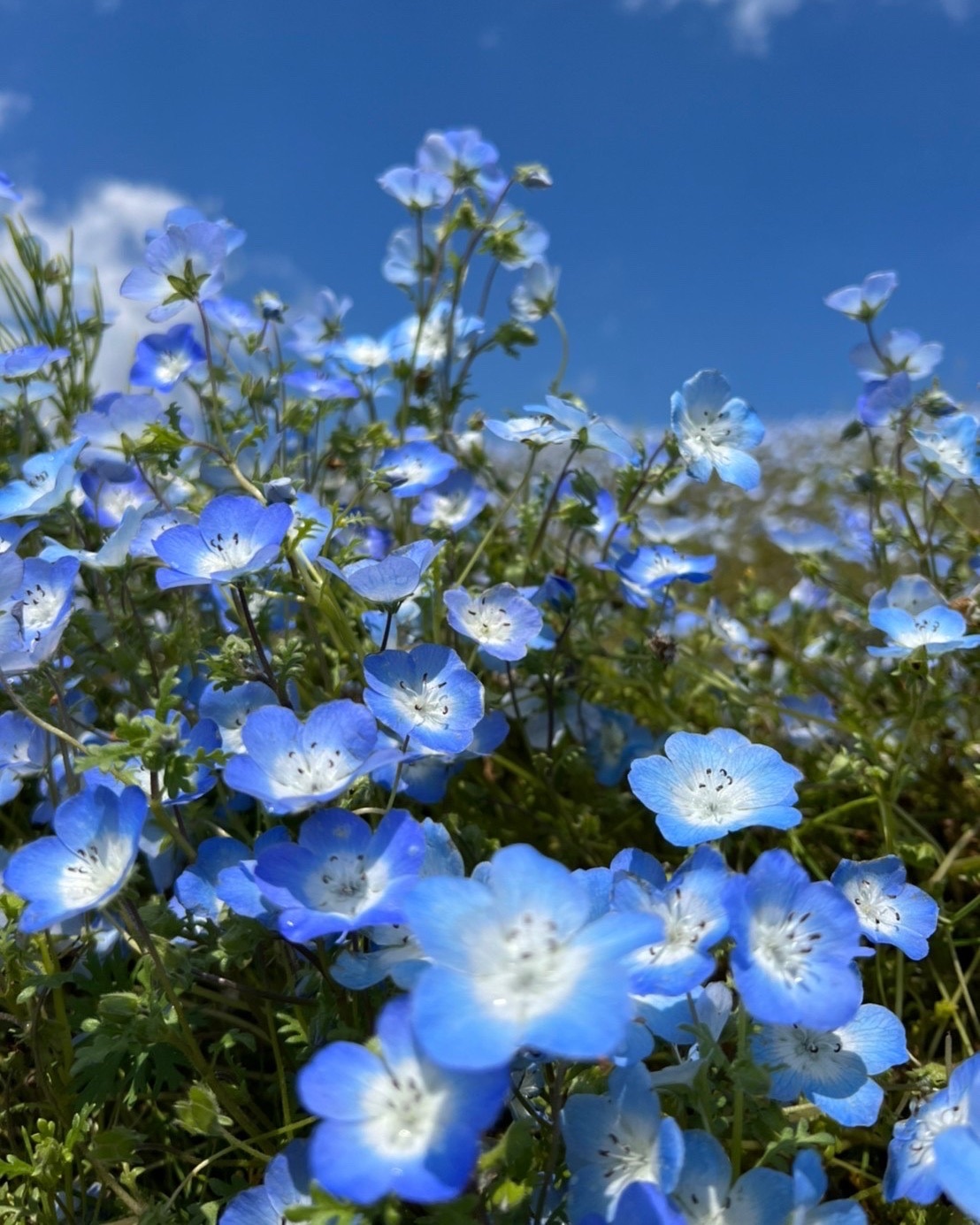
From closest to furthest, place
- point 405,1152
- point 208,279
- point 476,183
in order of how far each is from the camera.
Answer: point 405,1152, point 208,279, point 476,183

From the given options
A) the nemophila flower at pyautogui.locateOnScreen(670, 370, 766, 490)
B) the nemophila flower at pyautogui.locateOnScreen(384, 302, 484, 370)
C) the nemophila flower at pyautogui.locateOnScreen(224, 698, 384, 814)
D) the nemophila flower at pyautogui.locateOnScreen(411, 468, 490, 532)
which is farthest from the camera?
the nemophila flower at pyautogui.locateOnScreen(384, 302, 484, 370)

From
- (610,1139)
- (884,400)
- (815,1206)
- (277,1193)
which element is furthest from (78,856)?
(884,400)

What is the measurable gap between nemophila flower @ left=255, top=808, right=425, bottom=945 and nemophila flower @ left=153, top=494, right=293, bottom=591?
1.46ft

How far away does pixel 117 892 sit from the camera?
1.04 metres

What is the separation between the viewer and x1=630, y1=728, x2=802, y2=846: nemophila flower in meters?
1.20

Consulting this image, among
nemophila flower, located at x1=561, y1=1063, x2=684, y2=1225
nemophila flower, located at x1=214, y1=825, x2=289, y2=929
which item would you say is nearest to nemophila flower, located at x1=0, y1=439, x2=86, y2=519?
nemophila flower, located at x1=214, y1=825, x2=289, y2=929

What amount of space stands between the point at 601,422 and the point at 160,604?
1.01m

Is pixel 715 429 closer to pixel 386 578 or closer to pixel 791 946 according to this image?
pixel 386 578

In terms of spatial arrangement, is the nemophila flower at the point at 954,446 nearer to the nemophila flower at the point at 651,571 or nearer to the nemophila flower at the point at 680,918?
the nemophila flower at the point at 651,571

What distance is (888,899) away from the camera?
53.2 inches

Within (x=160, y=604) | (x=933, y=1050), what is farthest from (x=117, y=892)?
(x=933, y=1050)

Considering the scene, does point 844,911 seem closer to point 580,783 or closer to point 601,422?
point 601,422

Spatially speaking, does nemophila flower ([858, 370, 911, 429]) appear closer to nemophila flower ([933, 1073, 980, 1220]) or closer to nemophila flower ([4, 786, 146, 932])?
nemophila flower ([933, 1073, 980, 1220])

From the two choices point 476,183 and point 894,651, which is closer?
point 894,651
